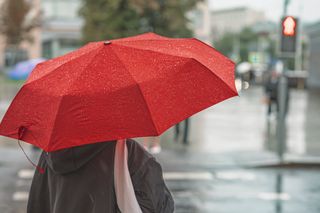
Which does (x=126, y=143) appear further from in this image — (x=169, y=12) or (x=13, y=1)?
(x=13, y=1)

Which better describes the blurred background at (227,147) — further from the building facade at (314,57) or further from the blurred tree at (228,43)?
the blurred tree at (228,43)

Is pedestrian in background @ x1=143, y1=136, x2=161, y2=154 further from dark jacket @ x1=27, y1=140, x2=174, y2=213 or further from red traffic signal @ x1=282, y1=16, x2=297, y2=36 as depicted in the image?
dark jacket @ x1=27, y1=140, x2=174, y2=213

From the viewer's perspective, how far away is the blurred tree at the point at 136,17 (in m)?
29.5

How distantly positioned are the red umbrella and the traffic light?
8720 mm

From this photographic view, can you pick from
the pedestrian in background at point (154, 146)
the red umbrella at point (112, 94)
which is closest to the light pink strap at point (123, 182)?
the red umbrella at point (112, 94)

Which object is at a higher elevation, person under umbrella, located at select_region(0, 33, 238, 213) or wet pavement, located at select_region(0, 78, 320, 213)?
person under umbrella, located at select_region(0, 33, 238, 213)

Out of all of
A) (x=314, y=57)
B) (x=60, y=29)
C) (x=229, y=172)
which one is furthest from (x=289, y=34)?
(x=60, y=29)

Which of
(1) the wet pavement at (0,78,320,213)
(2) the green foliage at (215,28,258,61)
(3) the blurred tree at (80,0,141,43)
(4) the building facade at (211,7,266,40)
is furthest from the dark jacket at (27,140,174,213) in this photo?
(4) the building facade at (211,7,266,40)

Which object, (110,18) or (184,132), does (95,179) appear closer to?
(184,132)

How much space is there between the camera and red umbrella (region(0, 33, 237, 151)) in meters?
2.80

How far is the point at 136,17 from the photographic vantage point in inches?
1192

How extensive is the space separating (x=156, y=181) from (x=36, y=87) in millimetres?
729

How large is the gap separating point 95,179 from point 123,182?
0.42 feet

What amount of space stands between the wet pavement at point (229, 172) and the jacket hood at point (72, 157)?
5.06m
